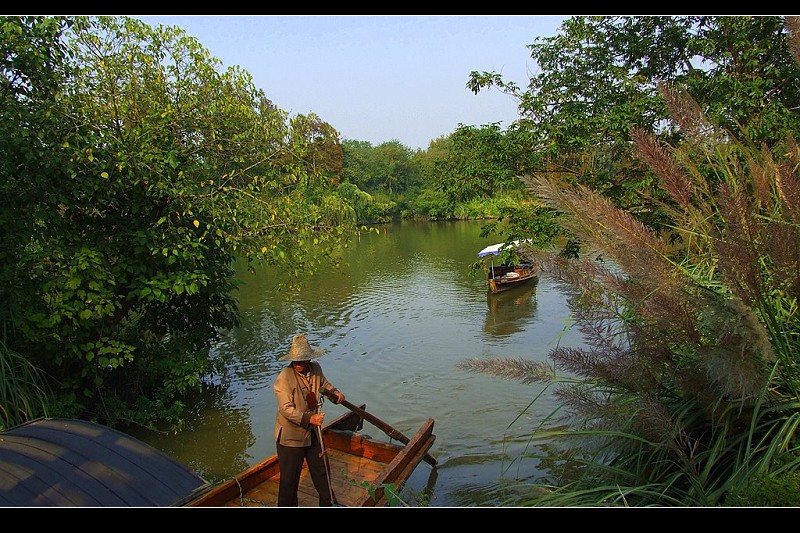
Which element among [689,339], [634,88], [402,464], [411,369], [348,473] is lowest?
[411,369]

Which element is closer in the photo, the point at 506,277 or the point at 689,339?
the point at 689,339

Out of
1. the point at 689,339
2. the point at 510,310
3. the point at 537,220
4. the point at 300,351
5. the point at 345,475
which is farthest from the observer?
the point at 510,310

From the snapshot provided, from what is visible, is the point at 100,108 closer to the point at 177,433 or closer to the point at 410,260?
the point at 177,433

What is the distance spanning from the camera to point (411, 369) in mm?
12188

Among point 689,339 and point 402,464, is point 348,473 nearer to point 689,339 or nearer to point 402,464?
point 402,464

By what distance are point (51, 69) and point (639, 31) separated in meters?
9.22

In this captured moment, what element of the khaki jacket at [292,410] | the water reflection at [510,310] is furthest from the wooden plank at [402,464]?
the water reflection at [510,310]

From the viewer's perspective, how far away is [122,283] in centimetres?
795

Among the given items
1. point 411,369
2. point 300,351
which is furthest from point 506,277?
point 300,351

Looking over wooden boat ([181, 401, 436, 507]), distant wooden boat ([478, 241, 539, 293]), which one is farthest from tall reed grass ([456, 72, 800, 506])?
distant wooden boat ([478, 241, 539, 293])

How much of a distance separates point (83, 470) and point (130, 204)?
16.5ft

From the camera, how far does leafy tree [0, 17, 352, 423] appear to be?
7.20m

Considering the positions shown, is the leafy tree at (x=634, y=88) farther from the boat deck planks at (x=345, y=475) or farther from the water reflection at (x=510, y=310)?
the water reflection at (x=510, y=310)
